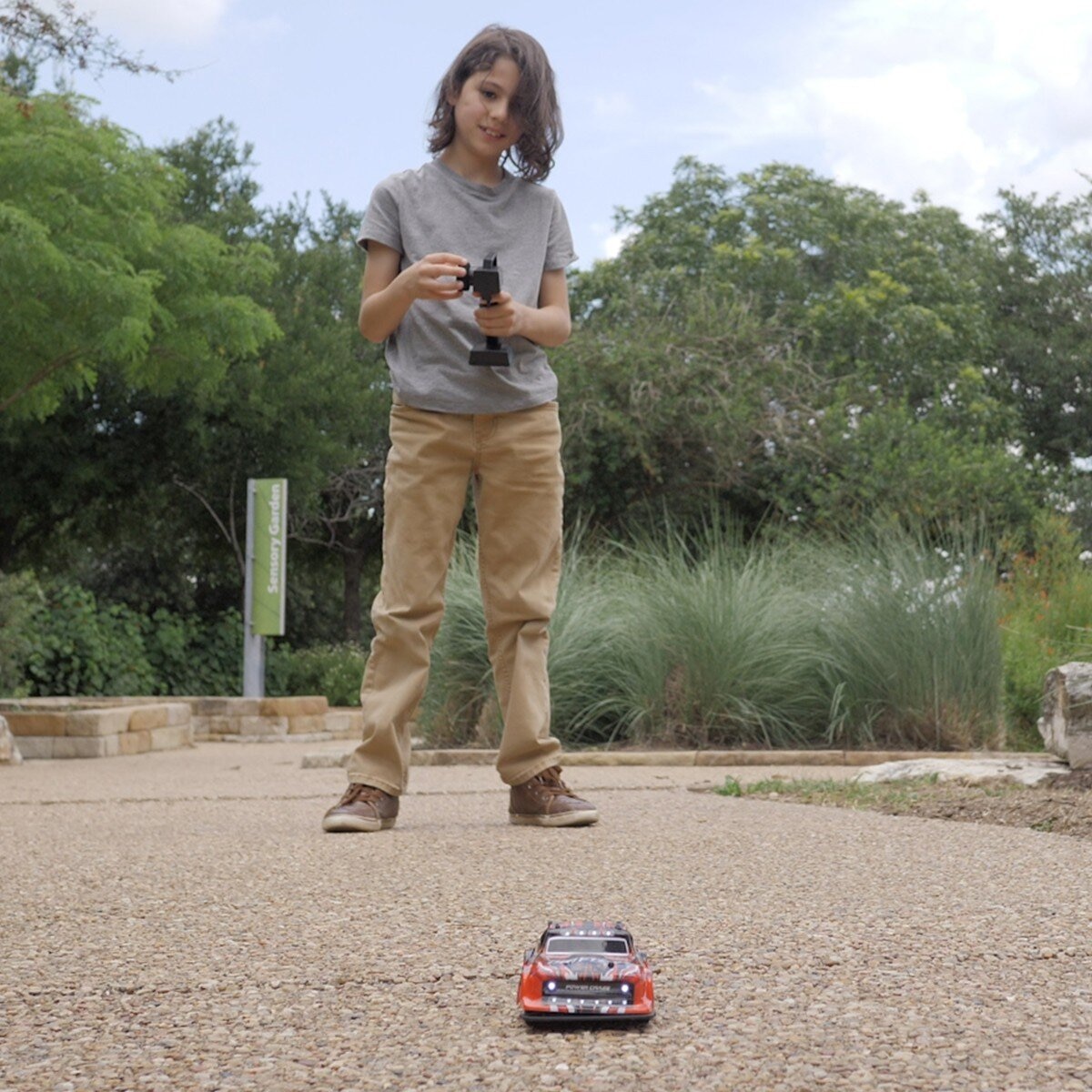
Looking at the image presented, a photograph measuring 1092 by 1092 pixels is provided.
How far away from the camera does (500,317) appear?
11.1 ft

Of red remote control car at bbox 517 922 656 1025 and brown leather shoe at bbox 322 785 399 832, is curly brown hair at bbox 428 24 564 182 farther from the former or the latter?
red remote control car at bbox 517 922 656 1025

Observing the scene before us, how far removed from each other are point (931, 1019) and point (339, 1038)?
676mm

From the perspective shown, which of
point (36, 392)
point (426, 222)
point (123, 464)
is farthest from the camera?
point (123, 464)

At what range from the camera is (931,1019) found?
69.3 inches

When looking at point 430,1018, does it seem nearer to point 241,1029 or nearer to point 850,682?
point 241,1029

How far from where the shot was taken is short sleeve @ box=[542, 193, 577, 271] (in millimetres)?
3770

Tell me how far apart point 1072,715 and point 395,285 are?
117 inches

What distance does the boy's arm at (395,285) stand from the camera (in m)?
3.31

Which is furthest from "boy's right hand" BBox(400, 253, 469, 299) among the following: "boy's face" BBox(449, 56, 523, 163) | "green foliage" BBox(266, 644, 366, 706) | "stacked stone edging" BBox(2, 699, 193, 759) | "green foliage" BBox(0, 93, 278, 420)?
"green foliage" BBox(266, 644, 366, 706)

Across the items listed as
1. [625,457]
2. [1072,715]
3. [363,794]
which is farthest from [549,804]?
[625,457]

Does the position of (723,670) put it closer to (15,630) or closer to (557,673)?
(557,673)

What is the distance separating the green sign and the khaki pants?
11.9 m

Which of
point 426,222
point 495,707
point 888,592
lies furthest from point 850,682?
point 426,222

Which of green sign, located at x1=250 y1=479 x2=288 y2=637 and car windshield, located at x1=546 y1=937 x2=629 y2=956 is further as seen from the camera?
green sign, located at x1=250 y1=479 x2=288 y2=637
